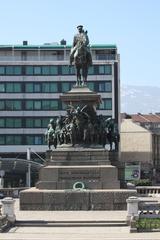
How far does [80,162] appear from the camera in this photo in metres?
43.5

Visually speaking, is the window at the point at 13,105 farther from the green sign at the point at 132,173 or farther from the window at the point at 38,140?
the green sign at the point at 132,173

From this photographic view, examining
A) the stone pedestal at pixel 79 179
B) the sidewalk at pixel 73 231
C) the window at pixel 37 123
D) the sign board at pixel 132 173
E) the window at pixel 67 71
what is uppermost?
the window at pixel 67 71

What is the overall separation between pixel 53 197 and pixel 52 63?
80312mm

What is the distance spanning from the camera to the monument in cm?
4081

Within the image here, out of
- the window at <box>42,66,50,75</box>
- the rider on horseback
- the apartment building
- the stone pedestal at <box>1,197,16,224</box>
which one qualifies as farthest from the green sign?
the stone pedestal at <box>1,197,16,224</box>

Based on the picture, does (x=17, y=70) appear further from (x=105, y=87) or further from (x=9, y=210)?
(x=9, y=210)

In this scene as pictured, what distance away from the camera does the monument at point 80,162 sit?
40812 mm

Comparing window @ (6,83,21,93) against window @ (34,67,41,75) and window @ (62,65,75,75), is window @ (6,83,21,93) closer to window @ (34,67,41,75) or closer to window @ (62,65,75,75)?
window @ (34,67,41,75)

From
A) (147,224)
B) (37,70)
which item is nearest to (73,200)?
(147,224)

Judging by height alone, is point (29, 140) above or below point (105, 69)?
below

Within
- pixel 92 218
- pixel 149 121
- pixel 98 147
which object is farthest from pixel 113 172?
pixel 149 121

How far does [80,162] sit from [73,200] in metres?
3.28

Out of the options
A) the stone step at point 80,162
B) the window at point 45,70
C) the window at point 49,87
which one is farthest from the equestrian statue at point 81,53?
the window at point 45,70

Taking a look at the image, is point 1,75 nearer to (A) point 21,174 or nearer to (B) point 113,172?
(A) point 21,174
